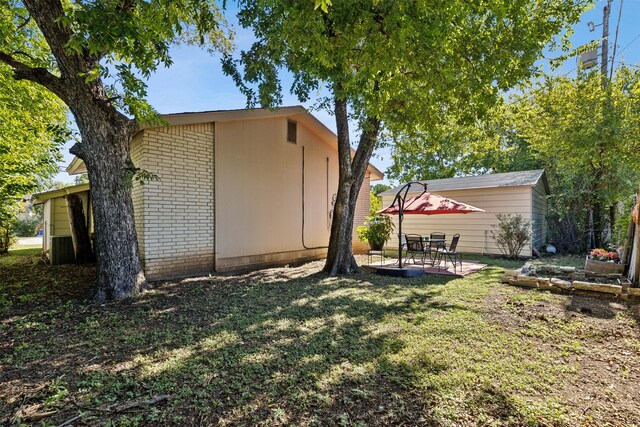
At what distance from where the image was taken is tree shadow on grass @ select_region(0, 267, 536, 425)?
2.44 m

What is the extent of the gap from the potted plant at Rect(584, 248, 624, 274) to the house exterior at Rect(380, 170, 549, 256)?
3471mm

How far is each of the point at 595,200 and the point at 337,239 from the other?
10.4 m

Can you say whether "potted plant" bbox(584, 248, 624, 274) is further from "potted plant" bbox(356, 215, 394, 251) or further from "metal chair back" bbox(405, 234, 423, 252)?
"potted plant" bbox(356, 215, 394, 251)

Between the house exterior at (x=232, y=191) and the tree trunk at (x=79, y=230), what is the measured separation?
231cm

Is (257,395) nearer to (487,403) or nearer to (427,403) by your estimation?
(427,403)

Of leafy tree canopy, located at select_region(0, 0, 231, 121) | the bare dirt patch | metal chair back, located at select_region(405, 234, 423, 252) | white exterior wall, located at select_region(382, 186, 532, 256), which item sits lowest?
the bare dirt patch

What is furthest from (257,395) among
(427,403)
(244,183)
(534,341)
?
(244,183)

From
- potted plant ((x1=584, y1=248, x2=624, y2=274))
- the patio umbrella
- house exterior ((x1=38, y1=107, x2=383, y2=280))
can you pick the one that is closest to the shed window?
house exterior ((x1=38, y1=107, x2=383, y2=280))

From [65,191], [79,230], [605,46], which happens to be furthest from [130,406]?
[605,46]

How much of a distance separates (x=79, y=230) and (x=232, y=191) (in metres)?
5.45

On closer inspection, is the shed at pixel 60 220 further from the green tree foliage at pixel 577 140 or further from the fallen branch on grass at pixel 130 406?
the green tree foliage at pixel 577 140

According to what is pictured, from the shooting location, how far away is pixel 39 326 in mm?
4137

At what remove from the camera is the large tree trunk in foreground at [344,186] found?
321 inches

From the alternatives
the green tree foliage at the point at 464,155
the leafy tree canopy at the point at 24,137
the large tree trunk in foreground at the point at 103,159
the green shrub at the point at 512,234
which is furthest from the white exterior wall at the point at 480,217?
the leafy tree canopy at the point at 24,137
